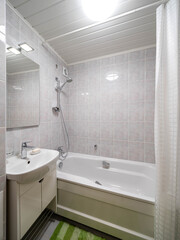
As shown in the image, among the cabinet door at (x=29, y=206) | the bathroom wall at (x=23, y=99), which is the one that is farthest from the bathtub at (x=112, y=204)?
the bathroom wall at (x=23, y=99)

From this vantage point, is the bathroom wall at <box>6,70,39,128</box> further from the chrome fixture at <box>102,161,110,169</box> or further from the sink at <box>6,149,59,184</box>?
the chrome fixture at <box>102,161,110,169</box>

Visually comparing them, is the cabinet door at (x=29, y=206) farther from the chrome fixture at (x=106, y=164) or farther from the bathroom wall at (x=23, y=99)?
the chrome fixture at (x=106, y=164)

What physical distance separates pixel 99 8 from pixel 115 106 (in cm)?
118

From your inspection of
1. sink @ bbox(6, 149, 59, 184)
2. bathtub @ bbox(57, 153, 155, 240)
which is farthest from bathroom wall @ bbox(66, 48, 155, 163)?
sink @ bbox(6, 149, 59, 184)

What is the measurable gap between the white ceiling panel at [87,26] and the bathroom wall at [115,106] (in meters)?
0.25

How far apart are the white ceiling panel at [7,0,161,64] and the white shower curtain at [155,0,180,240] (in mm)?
363

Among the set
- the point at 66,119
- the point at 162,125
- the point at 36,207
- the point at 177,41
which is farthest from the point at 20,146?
the point at 177,41

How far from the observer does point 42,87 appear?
4.56 ft

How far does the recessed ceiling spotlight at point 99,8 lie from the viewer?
0.93 m

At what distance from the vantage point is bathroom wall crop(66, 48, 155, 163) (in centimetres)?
154

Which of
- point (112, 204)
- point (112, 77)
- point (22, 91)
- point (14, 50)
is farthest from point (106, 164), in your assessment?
point (14, 50)

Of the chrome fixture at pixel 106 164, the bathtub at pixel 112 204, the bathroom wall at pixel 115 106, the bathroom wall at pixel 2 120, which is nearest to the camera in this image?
the bathroom wall at pixel 2 120

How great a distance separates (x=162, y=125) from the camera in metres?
0.78

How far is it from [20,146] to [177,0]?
1816mm
